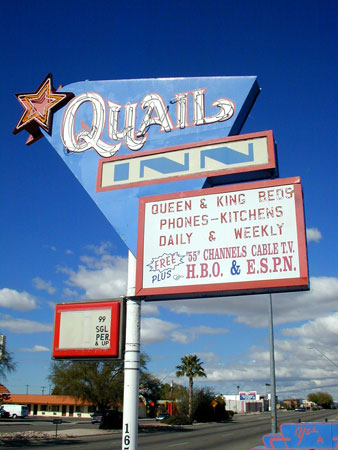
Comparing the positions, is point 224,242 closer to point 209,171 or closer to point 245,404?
point 209,171

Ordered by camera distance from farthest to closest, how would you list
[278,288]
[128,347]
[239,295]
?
[128,347] < [239,295] < [278,288]

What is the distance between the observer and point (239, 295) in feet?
19.3

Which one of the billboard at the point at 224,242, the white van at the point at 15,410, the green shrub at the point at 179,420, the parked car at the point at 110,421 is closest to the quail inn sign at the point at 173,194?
the billboard at the point at 224,242

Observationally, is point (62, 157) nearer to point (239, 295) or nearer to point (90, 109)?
point (90, 109)

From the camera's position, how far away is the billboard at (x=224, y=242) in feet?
18.3

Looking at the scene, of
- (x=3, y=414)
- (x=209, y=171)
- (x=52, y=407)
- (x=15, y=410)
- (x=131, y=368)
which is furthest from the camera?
(x=52, y=407)

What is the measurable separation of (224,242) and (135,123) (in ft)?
8.36

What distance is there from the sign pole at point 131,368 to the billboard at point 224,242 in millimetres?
255

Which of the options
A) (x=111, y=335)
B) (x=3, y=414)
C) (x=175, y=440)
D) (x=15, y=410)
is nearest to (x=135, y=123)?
(x=111, y=335)

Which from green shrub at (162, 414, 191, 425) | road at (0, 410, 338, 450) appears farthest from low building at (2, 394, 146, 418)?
road at (0, 410, 338, 450)

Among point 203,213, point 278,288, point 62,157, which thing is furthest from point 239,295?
point 62,157

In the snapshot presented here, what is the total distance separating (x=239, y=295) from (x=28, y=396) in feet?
265

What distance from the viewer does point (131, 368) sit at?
6203 mm

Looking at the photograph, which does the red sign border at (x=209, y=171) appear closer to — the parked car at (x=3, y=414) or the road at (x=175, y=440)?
the road at (x=175, y=440)
